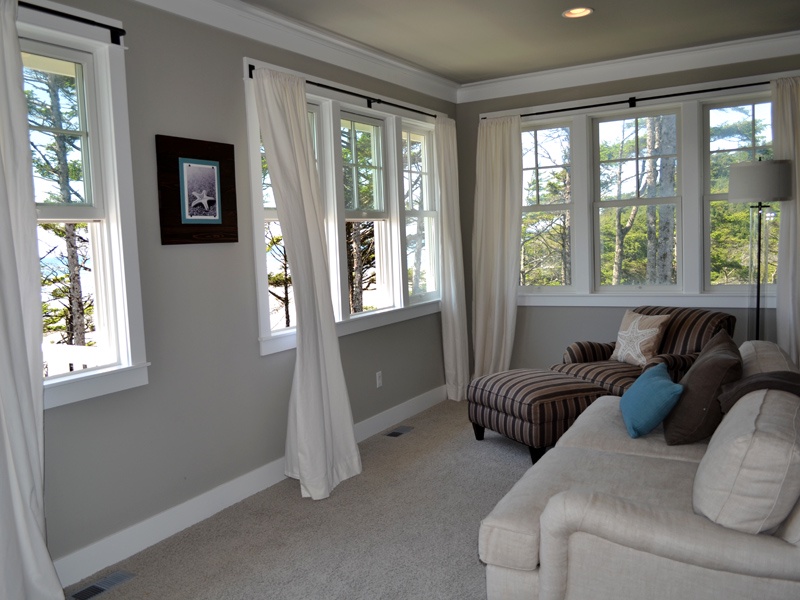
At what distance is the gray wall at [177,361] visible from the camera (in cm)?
296

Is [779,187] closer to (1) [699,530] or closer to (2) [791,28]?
(2) [791,28]

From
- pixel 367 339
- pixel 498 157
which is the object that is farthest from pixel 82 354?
pixel 498 157

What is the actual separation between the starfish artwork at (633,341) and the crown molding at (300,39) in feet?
7.89

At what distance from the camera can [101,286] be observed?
122 inches

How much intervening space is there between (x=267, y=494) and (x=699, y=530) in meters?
2.45

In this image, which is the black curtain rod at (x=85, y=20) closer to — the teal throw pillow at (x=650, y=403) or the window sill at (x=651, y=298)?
the teal throw pillow at (x=650, y=403)

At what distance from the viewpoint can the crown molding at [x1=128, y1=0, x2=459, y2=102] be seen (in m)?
3.49

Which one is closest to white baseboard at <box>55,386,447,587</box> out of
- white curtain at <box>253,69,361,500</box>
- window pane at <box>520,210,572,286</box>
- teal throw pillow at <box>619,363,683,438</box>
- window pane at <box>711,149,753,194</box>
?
white curtain at <box>253,69,361,500</box>

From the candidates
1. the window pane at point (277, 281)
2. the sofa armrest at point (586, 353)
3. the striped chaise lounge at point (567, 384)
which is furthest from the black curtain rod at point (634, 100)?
the window pane at point (277, 281)

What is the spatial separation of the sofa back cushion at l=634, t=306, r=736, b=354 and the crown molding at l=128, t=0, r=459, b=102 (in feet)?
8.43

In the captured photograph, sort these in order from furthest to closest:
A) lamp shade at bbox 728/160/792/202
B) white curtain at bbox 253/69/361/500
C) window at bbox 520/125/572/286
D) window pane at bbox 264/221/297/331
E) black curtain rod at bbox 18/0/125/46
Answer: window at bbox 520/125/572/286 < lamp shade at bbox 728/160/792/202 < window pane at bbox 264/221/297/331 < white curtain at bbox 253/69/361/500 < black curtain rod at bbox 18/0/125/46

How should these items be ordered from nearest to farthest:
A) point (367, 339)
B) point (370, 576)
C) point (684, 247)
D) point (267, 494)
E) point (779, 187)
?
point (370, 576)
point (267, 494)
point (779, 187)
point (367, 339)
point (684, 247)

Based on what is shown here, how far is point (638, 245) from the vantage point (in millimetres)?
5523

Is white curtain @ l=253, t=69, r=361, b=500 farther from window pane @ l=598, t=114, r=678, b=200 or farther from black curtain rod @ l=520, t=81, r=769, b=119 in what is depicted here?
window pane @ l=598, t=114, r=678, b=200
